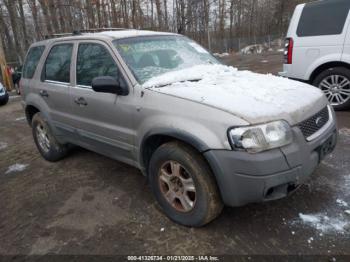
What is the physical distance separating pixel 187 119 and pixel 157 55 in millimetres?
1226

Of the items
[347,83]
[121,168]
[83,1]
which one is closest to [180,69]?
[121,168]

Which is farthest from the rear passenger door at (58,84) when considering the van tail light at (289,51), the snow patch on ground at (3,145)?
the van tail light at (289,51)

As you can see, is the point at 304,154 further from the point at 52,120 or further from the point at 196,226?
Result: the point at 52,120

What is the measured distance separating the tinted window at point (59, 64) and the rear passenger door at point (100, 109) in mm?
243

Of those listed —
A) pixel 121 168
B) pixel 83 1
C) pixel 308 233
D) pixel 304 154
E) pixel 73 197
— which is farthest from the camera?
pixel 83 1

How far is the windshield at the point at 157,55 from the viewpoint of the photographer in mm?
3281

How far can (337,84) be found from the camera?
19.5 feet

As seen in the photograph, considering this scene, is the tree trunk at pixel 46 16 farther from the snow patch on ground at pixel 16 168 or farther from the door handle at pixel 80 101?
the door handle at pixel 80 101

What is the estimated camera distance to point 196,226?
2.87 metres

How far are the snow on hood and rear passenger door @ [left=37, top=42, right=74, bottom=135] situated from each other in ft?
4.90

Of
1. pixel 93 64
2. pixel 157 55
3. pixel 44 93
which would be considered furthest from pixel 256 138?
pixel 44 93

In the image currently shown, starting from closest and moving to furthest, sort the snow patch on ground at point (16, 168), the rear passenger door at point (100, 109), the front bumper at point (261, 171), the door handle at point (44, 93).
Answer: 1. the front bumper at point (261, 171)
2. the rear passenger door at point (100, 109)
3. the door handle at point (44, 93)
4. the snow patch on ground at point (16, 168)

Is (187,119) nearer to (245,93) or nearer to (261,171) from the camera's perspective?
(245,93)

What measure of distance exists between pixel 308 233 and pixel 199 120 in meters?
1.40
